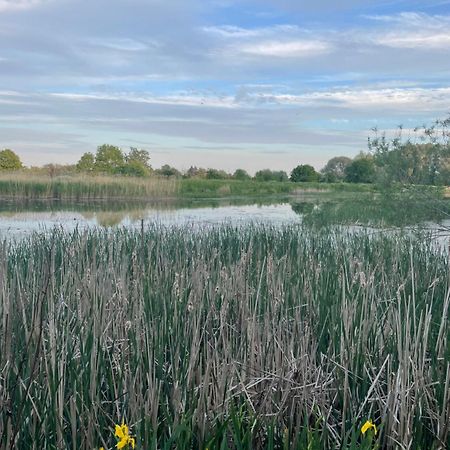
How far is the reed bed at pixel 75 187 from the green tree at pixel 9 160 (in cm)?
1737

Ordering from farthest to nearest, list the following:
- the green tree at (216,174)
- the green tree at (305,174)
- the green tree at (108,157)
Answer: the green tree at (216,174)
the green tree at (108,157)
the green tree at (305,174)

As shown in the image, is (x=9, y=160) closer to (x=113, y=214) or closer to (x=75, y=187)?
(x=75, y=187)

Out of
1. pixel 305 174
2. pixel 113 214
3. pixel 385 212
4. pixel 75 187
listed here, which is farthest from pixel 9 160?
pixel 385 212

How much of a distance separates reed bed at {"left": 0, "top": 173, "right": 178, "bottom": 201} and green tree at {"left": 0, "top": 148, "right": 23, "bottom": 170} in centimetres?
1737

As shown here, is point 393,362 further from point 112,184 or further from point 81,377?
point 112,184

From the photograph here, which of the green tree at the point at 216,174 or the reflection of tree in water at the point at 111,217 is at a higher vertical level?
the green tree at the point at 216,174

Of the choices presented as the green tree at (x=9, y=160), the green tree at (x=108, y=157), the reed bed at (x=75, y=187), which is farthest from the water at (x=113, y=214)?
the green tree at (x=9, y=160)

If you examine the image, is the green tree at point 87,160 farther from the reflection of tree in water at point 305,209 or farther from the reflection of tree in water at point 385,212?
the reflection of tree in water at point 385,212

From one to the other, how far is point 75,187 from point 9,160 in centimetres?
1981

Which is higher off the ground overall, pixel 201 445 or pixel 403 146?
pixel 403 146

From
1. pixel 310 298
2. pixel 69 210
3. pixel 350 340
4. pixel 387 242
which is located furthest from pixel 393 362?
pixel 69 210

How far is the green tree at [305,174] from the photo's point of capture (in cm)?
2812

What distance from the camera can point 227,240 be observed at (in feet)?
20.4

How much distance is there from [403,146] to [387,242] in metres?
2.04
